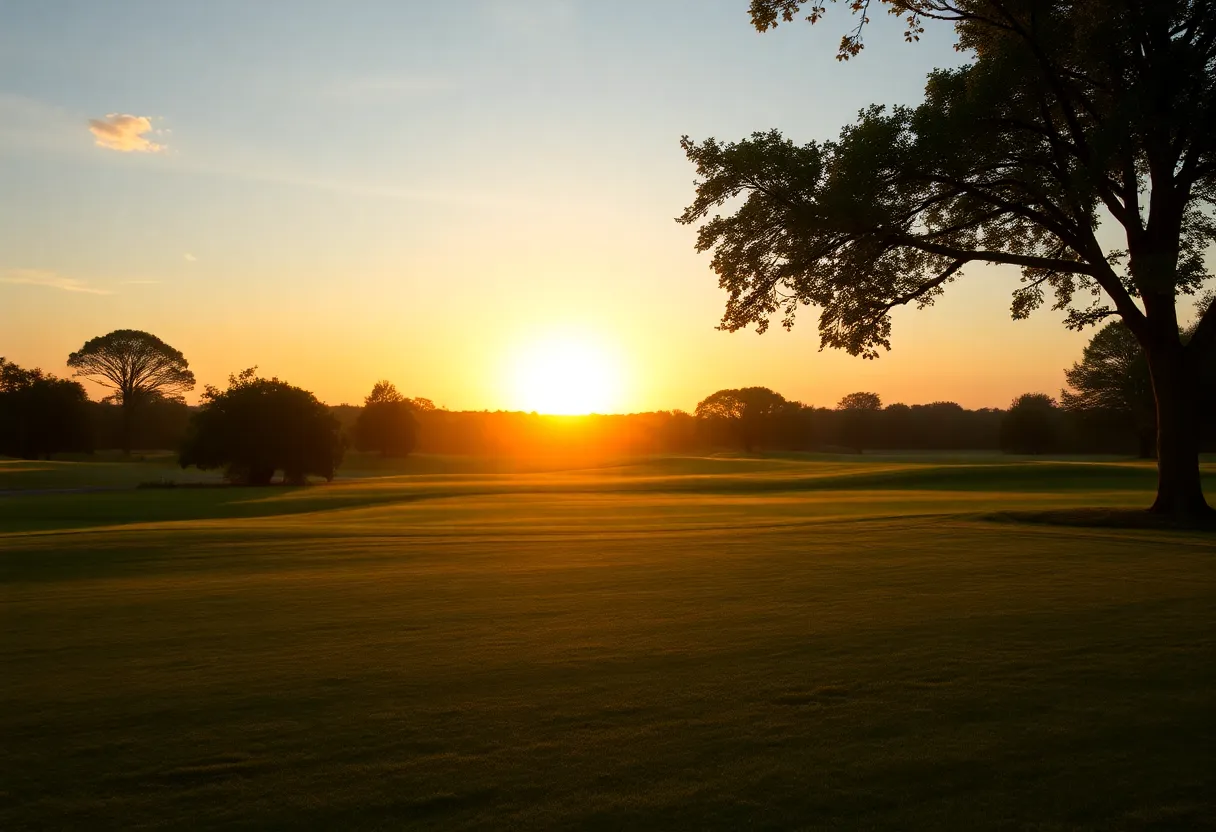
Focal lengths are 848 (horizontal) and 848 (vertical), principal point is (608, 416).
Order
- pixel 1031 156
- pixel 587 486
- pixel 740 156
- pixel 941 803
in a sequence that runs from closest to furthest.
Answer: pixel 941 803, pixel 740 156, pixel 1031 156, pixel 587 486

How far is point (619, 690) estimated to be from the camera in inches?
262

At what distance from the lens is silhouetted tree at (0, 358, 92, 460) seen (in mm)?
76938

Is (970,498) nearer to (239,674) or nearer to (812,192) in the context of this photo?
(812,192)

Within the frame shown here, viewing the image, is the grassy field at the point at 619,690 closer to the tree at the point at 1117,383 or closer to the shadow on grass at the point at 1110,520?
the shadow on grass at the point at 1110,520

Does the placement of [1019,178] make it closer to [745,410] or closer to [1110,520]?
[1110,520]

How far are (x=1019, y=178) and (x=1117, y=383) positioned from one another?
64.8 meters

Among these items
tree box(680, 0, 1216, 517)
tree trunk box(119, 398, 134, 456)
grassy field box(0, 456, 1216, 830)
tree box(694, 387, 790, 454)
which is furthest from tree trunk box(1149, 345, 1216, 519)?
tree trunk box(119, 398, 134, 456)

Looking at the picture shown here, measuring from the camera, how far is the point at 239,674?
7.23 m

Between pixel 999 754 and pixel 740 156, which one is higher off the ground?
pixel 740 156

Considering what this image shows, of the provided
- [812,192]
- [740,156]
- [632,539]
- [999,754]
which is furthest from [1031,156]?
[999,754]

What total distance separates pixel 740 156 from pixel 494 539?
10.2 meters

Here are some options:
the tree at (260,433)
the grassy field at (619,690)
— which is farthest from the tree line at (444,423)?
the grassy field at (619,690)

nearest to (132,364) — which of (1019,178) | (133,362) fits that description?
(133,362)

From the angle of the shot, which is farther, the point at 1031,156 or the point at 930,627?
the point at 1031,156
